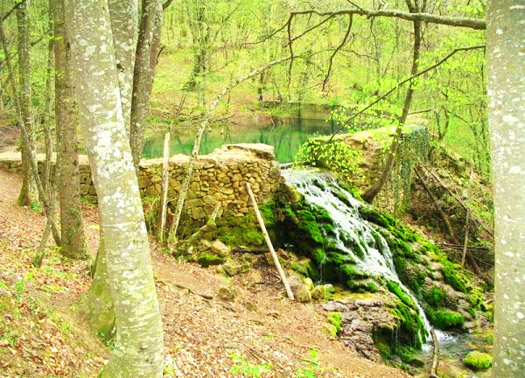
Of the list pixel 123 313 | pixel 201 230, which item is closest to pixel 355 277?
pixel 201 230

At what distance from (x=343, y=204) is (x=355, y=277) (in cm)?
286

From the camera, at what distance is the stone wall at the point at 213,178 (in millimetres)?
9922

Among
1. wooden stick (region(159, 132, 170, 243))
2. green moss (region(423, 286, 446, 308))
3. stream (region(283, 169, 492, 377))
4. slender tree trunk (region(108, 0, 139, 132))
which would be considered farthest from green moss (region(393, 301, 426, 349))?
slender tree trunk (region(108, 0, 139, 132))

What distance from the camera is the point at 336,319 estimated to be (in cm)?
805

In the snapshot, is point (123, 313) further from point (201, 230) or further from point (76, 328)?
point (201, 230)

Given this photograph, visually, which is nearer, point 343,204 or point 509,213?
point 509,213

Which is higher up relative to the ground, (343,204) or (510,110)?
(510,110)

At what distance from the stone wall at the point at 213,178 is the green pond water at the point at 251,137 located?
24.5 feet

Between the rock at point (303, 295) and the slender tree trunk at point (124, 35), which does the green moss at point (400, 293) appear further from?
the slender tree trunk at point (124, 35)

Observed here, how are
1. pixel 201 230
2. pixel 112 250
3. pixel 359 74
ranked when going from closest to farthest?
pixel 112 250 < pixel 201 230 < pixel 359 74

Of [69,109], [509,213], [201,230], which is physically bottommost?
[201,230]

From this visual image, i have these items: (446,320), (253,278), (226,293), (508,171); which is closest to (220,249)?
(253,278)

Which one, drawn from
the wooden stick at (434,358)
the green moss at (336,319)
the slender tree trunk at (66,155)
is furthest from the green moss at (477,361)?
the slender tree trunk at (66,155)

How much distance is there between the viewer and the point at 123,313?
2789mm
